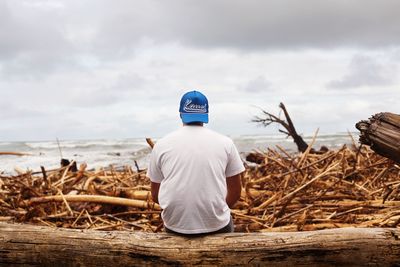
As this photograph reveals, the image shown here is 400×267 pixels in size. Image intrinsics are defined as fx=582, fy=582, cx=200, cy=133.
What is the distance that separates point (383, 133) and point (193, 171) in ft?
4.19

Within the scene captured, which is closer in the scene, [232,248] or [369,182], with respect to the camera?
[232,248]

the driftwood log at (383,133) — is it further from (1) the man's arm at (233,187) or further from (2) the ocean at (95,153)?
(2) the ocean at (95,153)

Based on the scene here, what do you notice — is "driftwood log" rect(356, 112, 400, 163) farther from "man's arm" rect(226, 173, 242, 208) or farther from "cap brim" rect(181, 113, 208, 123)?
"cap brim" rect(181, 113, 208, 123)

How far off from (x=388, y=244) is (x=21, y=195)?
4.97 meters

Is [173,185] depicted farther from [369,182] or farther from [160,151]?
[369,182]

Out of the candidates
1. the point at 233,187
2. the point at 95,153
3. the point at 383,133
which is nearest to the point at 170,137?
the point at 233,187

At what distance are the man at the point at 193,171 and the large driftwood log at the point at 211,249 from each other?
0.41 ft

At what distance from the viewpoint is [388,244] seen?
12.1 feet

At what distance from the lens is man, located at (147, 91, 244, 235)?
12.6ft

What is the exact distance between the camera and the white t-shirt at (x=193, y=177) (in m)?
3.85

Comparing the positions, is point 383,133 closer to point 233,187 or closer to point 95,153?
point 233,187

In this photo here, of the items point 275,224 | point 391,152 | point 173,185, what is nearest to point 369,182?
point 275,224

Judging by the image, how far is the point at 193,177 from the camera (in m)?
3.86

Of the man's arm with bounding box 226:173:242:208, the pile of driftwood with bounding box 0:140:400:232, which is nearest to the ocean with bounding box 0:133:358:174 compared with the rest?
the pile of driftwood with bounding box 0:140:400:232
